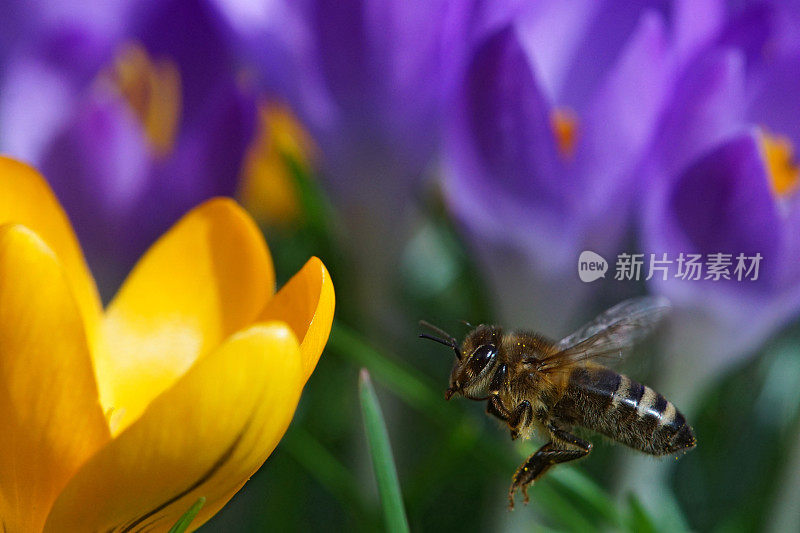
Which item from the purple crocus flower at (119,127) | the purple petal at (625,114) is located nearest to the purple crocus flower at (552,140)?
the purple petal at (625,114)

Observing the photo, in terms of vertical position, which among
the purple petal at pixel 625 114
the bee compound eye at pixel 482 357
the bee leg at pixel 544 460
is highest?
the purple petal at pixel 625 114

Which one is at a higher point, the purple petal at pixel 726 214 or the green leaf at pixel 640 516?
the purple petal at pixel 726 214

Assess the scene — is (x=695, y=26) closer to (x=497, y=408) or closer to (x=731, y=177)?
(x=731, y=177)

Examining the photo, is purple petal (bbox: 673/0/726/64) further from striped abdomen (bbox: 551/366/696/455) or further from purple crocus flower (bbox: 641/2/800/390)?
striped abdomen (bbox: 551/366/696/455)

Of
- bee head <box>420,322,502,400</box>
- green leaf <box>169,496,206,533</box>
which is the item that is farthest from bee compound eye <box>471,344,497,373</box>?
green leaf <box>169,496,206,533</box>

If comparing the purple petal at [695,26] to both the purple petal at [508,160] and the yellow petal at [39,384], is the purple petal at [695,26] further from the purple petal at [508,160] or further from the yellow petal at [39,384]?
the yellow petal at [39,384]

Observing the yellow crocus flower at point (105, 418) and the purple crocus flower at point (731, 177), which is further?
the purple crocus flower at point (731, 177)

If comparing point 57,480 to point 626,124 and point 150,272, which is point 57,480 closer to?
point 150,272
